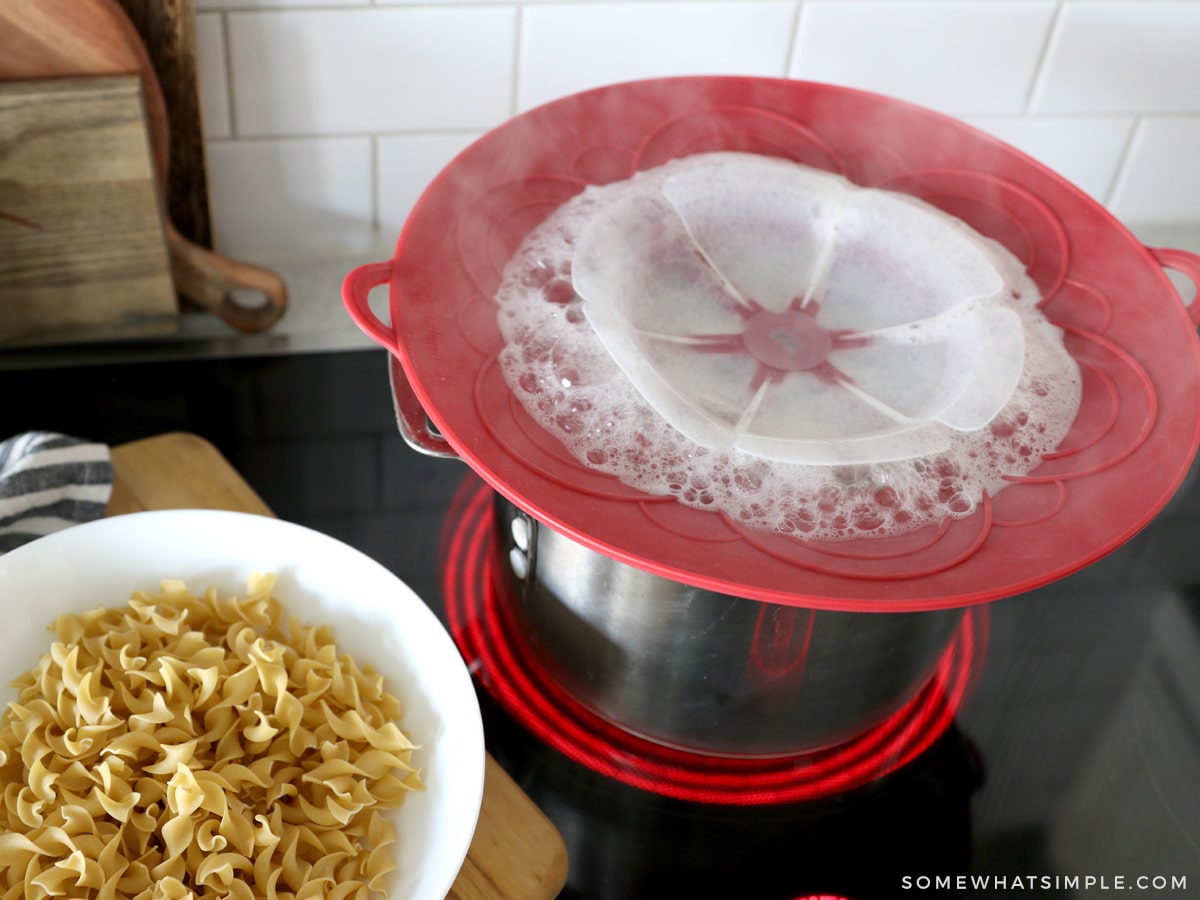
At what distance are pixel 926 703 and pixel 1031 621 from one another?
103mm

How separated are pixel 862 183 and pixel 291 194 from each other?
17.6 inches

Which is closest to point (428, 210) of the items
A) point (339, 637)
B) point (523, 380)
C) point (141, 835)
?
point (523, 380)

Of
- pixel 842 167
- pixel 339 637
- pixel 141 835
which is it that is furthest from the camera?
pixel 842 167

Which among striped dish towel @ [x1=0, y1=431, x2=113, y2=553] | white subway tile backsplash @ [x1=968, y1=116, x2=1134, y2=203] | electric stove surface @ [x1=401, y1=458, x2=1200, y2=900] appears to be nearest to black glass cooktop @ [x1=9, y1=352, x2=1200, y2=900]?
electric stove surface @ [x1=401, y1=458, x2=1200, y2=900]

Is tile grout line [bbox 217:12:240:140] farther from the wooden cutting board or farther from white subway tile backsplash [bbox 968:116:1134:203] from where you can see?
white subway tile backsplash [bbox 968:116:1134:203]

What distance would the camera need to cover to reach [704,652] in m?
0.57

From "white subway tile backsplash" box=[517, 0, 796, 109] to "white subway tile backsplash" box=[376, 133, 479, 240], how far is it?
0.22 feet

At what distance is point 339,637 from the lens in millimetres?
627

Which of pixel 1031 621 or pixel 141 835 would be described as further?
pixel 1031 621

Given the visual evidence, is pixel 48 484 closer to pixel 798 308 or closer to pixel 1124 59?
pixel 798 308

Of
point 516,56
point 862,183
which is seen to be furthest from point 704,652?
point 516,56

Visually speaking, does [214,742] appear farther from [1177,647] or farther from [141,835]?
[1177,647]

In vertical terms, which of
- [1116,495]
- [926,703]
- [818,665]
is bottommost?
[926,703]

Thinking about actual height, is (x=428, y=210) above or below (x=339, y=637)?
above
